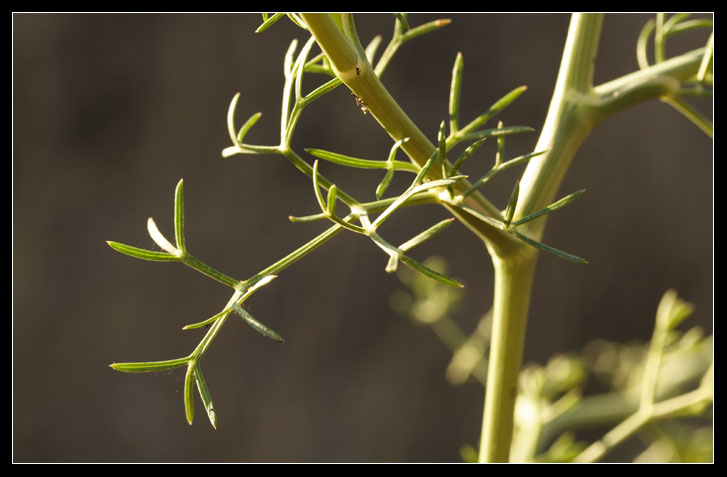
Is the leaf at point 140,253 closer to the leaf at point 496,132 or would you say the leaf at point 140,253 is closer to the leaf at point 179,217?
the leaf at point 179,217

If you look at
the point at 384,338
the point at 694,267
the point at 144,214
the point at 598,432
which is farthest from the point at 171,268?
the point at 694,267

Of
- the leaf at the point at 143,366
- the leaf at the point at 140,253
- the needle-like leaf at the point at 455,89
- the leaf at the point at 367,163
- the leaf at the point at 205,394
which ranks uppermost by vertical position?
the needle-like leaf at the point at 455,89

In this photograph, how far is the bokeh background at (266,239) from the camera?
50.4 inches

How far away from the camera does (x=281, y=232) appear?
1.36 meters

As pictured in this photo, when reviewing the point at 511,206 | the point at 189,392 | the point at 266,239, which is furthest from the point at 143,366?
the point at 266,239

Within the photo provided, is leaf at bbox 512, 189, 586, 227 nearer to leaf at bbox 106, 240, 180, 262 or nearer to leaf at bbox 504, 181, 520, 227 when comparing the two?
leaf at bbox 504, 181, 520, 227

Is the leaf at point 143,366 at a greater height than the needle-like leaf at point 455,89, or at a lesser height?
lesser

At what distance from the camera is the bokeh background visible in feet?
4.20

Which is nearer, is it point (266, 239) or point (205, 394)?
point (205, 394)

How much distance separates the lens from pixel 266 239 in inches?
53.7

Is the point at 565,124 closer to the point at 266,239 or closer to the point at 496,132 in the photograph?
the point at 496,132

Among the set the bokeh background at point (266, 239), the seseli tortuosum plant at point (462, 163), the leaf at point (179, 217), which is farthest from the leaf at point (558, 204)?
the bokeh background at point (266, 239)

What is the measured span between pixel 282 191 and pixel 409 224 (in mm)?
270

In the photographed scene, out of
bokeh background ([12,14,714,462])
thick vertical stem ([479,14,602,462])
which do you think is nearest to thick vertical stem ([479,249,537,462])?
thick vertical stem ([479,14,602,462])
